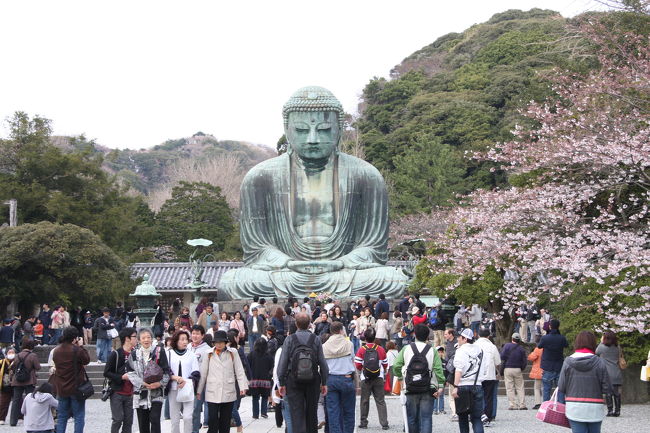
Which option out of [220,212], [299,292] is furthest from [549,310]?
[220,212]

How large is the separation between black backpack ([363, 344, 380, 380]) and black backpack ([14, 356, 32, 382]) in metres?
4.45

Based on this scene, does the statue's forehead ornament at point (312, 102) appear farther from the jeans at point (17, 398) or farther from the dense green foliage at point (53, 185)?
the jeans at point (17, 398)

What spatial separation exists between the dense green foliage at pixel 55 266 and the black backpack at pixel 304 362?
14641 mm

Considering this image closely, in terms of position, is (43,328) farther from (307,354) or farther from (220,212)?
(220,212)

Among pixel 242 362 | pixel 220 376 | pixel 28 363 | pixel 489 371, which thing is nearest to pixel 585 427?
pixel 489 371

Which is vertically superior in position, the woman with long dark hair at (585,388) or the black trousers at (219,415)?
the woman with long dark hair at (585,388)

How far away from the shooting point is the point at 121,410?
8867 millimetres

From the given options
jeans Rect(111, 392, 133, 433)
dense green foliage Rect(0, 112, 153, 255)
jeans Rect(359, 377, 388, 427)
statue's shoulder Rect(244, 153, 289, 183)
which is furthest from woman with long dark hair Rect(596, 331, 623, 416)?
dense green foliage Rect(0, 112, 153, 255)

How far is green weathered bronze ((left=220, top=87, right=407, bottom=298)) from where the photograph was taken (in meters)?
21.0

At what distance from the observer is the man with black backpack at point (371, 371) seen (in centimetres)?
1013

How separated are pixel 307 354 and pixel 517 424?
388 cm

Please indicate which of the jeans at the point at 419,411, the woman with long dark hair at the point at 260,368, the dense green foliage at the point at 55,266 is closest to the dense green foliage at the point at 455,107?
the dense green foliage at the point at 55,266

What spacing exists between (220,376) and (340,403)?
4.18 ft

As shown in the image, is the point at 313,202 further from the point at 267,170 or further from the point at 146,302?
the point at 146,302
